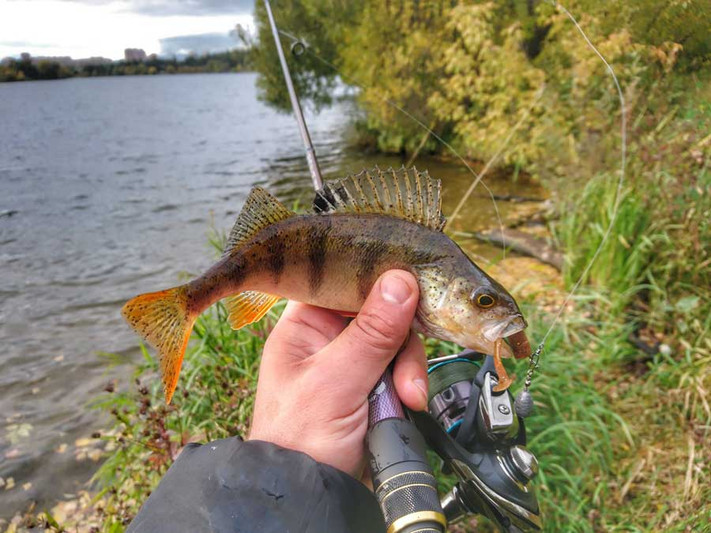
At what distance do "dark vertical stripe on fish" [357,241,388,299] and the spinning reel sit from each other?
607 millimetres

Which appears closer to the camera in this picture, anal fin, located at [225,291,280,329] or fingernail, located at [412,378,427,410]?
fingernail, located at [412,378,427,410]

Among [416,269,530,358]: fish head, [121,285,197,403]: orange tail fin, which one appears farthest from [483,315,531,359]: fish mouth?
[121,285,197,403]: orange tail fin

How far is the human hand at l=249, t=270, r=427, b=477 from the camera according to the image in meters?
1.83

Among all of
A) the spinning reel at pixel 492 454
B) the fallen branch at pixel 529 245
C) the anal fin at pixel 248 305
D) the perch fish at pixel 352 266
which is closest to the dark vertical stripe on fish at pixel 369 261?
the perch fish at pixel 352 266

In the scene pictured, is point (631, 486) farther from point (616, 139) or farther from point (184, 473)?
point (616, 139)

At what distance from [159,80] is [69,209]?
90.9 metres

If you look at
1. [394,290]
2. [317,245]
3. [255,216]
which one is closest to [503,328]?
[394,290]

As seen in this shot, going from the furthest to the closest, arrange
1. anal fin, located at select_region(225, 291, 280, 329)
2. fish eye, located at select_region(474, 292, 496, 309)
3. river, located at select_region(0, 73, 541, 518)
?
river, located at select_region(0, 73, 541, 518)
anal fin, located at select_region(225, 291, 280, 329)
fish eye, located at select_region(474, 292, 496, 309)

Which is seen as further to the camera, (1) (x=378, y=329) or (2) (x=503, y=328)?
(1) (x=378, y=329)

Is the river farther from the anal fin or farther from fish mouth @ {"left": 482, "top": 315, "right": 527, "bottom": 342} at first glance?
fish mouth @ {"left": 482, "top": 315, "right": 527, "bottom": 342}

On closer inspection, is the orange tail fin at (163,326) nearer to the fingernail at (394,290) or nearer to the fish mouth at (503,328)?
the fingernail at (394,290)

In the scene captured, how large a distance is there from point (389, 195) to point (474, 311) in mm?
557

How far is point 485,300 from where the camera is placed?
174 centimetres

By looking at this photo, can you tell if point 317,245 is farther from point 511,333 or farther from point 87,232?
point 87,232
